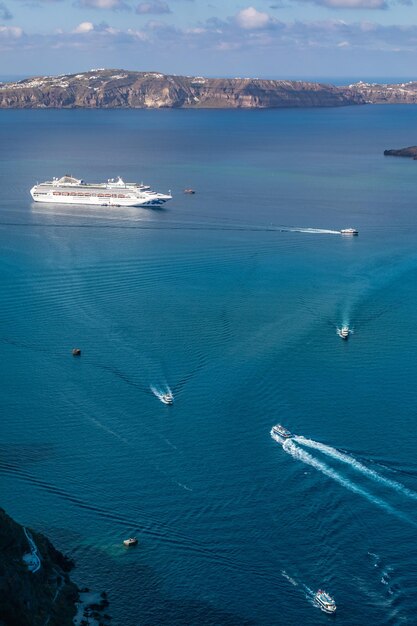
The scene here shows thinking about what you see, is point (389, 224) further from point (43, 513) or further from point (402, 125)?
point (402, 125)

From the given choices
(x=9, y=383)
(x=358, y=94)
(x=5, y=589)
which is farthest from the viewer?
(x=358, y=94)

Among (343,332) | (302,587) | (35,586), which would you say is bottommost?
(302,587)

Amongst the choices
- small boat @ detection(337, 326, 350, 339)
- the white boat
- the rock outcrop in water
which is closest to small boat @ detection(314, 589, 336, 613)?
small boat @ detection(337, 326, 350, 339)

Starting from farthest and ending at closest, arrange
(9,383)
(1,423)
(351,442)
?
(9,383) < (1,423) < (351,442)

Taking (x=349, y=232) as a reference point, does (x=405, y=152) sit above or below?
above

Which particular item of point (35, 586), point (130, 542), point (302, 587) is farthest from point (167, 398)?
point (35, 586)

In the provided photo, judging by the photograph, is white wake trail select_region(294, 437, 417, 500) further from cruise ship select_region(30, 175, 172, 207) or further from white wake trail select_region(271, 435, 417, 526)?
cruise ship select_region(30, 175, 172, 207)

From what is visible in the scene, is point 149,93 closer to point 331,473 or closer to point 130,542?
point 331,473

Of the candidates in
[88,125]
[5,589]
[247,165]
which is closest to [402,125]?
[88,125]
